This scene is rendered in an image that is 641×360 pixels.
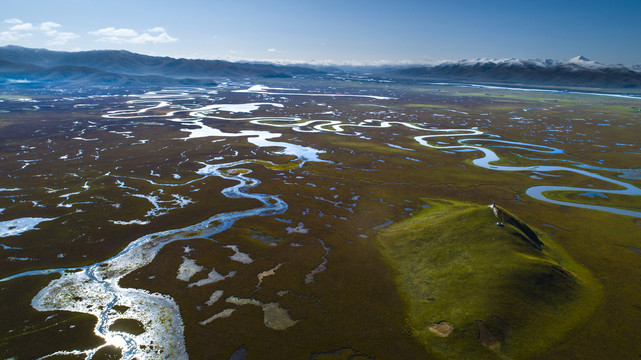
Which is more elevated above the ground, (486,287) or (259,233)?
(486,287)

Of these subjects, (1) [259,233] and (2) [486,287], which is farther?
(1) [259,233]

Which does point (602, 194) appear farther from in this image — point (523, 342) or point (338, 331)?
point (338, 331)

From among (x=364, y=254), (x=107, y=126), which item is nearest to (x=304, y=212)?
(x=364, y=254)

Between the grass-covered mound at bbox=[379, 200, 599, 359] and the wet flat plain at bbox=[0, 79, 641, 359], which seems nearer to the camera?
the grass-covered mound at bbox=[379, 200, 599, 359]

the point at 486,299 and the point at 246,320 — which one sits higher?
the point at 486,299
